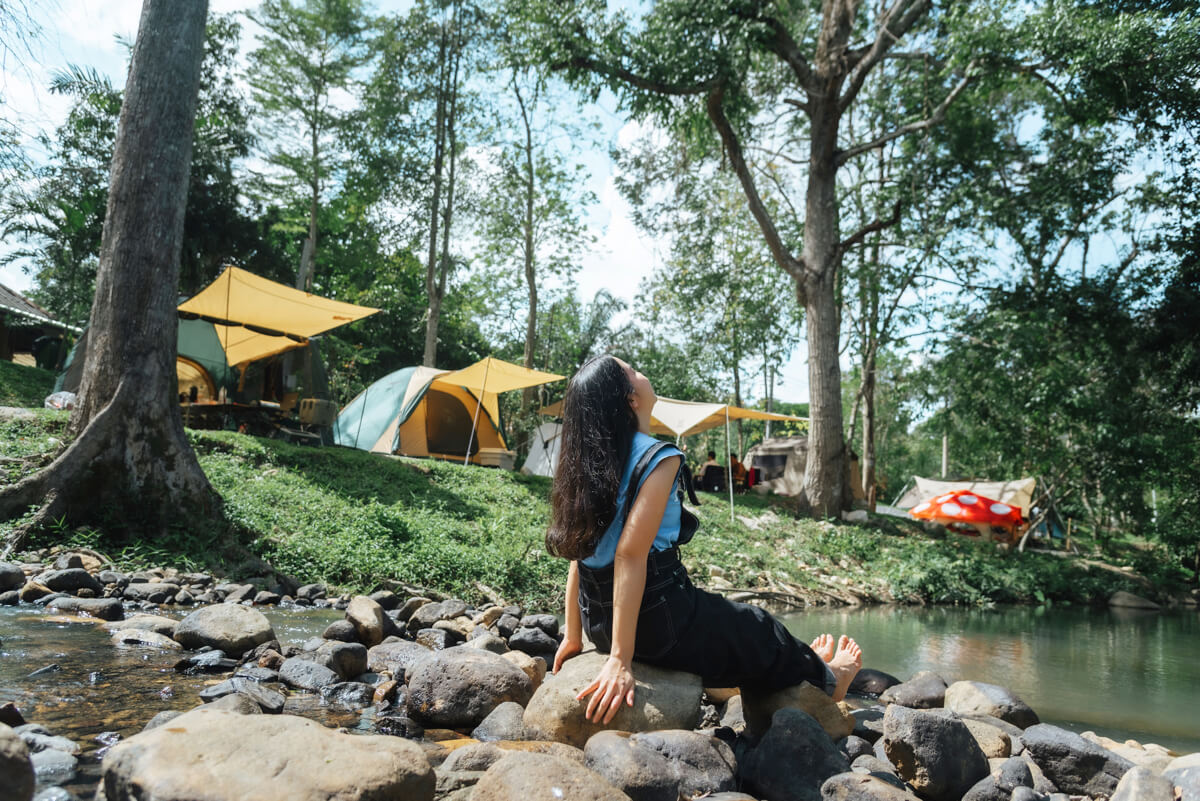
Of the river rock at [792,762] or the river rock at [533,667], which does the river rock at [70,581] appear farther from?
the river rock at [792,762]

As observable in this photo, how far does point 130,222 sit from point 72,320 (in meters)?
22.0

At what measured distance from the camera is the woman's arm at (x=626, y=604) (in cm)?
240

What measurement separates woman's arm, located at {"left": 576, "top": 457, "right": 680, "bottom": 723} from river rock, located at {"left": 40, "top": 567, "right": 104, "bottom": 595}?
3.78m

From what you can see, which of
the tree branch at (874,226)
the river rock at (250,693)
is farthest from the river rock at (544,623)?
the tree branch at (874,226)

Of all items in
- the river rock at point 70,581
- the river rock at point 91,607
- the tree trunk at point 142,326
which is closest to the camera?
the river rock at point 91,607

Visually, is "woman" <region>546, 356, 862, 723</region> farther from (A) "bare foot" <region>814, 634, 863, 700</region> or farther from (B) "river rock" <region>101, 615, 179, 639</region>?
(B) "river rock" <region>101, 615, 179, 639</region>

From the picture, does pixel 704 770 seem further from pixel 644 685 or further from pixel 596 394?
pixel 596 394

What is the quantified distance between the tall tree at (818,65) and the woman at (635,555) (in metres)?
10.4

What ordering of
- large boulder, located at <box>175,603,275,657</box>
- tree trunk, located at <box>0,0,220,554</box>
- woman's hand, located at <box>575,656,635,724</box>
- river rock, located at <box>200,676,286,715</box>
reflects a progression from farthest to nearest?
tree trunk, located at <box>0,0,220,554</box>
large boulder, located at <box>175,603,275,657</box>
river rock, located at <box>200,676,286,715</box>
woman's hand, located at <box>575,656,635,724</box>

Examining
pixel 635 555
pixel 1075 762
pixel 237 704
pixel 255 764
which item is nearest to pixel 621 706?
pixel 635 555

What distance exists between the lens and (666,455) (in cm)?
254

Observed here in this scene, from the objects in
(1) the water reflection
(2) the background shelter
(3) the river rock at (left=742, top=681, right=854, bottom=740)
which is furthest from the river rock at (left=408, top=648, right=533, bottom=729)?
(2) the background shelter

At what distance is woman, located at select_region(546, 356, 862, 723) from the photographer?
2.45 m

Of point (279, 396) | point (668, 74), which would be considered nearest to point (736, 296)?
point (668, 74)
